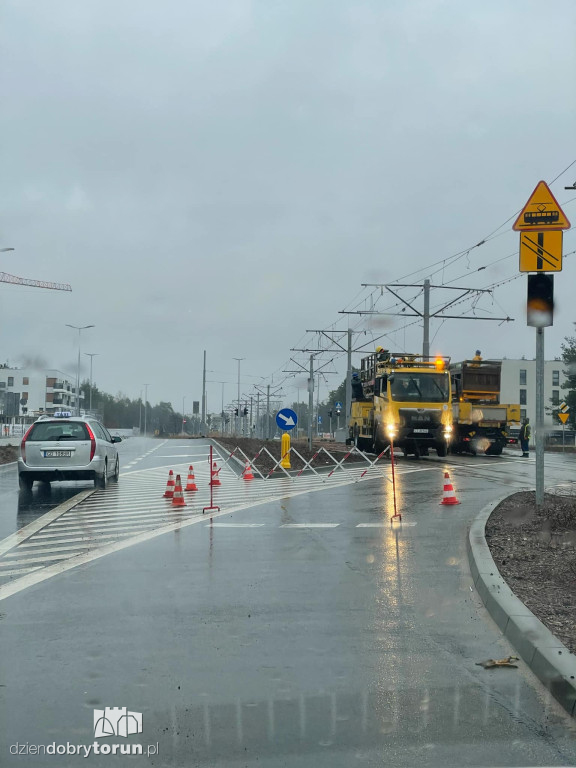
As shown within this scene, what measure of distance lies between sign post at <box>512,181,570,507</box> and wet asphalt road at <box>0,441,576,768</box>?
413 cm

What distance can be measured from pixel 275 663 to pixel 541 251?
28.2 ft

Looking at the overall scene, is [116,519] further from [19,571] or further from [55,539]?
[19,571]

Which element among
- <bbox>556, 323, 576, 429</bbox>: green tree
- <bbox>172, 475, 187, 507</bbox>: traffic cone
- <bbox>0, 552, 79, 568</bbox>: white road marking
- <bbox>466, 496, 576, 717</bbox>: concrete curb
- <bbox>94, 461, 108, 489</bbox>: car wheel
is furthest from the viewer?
→ <bbox>556, 323, 576, 429</bbox>: green tree

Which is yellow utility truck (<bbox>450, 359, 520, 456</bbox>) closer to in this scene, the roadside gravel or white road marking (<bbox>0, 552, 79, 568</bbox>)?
the roadside gravel

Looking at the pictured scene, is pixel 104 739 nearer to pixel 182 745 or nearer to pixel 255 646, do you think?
pixel 182 745

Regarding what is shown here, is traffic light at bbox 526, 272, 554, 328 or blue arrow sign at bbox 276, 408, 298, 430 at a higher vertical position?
traffic light at bbox 526, 272, 554, 328

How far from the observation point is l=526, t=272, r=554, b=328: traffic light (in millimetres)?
12430

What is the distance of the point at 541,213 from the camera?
12.4 meters

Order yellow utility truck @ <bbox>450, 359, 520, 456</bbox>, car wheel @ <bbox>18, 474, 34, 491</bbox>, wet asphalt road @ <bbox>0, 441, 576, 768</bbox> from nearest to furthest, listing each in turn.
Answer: wet asphalt road @ <bbox>0, 441, 576, 768</bbox> < car wheel @ <bbox>18, 474, 34, 491</bbox> < yellow utility truck @ <bbox>450, 359, 520, 456</bbox>

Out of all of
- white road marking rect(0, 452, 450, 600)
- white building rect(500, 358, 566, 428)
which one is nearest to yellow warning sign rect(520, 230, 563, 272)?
white road marking rect(0, 452, 450, 600)

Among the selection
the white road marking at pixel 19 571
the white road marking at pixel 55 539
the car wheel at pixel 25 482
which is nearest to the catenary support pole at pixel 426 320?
the car wheel at pixel 25 482

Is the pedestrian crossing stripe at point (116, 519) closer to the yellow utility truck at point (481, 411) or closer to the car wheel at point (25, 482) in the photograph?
the car wheel at point (25, 482)

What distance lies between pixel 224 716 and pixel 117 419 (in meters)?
163

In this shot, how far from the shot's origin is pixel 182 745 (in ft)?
14.0
